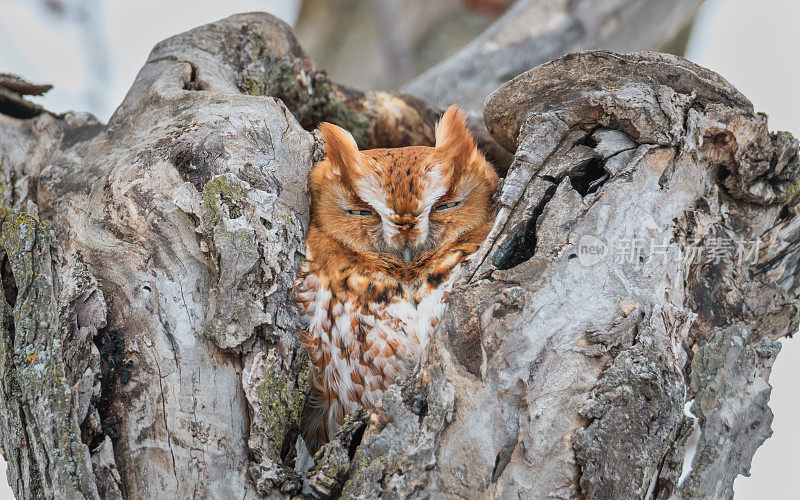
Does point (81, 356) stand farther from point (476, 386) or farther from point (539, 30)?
point (539, 30)

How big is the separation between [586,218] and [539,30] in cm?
157

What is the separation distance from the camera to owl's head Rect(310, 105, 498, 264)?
1738mm

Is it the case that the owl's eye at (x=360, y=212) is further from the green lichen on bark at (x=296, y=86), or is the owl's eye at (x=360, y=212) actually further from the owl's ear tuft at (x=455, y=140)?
the green lichen on bark at (x=296, y=86)

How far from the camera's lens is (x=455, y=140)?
1.91m

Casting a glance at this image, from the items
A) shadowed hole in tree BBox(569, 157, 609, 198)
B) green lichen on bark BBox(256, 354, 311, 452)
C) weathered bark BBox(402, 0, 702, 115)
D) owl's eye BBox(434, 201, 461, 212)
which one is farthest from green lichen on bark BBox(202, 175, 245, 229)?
weathered bark BBox(402, 0, 702, 115)

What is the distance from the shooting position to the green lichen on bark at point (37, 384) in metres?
1.27

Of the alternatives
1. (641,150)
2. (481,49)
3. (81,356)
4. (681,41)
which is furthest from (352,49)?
(81,356)

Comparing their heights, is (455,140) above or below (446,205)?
above

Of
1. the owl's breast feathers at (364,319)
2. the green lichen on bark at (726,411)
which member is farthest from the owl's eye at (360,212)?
the green lichen on bark at (726,411)

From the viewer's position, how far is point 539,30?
110 inches

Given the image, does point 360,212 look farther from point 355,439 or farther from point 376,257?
point 355,439

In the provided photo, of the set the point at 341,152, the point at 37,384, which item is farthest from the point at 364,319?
the point at 37,384

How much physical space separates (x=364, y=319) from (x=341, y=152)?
476 millimetres

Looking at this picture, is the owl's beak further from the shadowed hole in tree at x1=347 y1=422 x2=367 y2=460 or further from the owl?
the shadowed hole in tree at x1=347 y1=422 x2=367 y2=460
